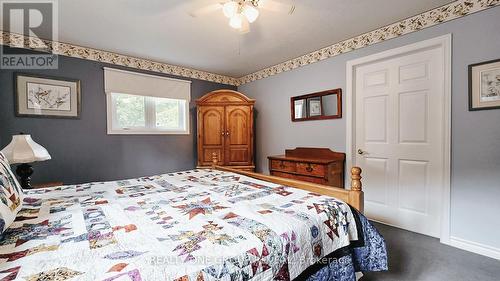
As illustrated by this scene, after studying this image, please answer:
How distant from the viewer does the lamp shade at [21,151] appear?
6.38ft

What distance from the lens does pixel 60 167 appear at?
270cm

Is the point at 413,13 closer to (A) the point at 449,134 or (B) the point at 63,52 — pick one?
(A) the point at 449,134

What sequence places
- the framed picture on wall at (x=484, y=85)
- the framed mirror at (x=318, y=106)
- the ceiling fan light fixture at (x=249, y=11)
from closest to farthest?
the ceiling fan light fixture at (x=249, y=11), the framed picture on wall at (x=484, y=85), the framed mirror at (x=318, y=106)

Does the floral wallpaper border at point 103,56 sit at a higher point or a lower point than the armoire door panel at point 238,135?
higher

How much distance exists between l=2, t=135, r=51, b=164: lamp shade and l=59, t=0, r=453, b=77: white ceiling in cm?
123

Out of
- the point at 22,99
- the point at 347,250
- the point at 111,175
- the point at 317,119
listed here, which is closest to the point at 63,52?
the point at 22,99

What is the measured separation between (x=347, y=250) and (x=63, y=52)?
11.8 ft

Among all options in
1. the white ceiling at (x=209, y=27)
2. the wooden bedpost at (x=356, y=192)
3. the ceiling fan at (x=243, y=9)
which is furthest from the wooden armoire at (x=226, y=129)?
the wooden bedpost at (x=356, y=192)

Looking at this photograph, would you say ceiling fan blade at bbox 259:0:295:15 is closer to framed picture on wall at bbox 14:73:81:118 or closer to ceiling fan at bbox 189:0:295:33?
ceiling fan at bbox 189:0:295:33

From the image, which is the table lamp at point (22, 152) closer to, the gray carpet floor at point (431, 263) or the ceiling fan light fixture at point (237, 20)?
the ceiling fan light fixture at point (237, 20)

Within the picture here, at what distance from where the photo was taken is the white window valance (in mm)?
3021

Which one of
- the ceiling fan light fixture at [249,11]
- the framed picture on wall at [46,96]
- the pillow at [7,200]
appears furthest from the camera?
the framed picture on wall at [46,96]

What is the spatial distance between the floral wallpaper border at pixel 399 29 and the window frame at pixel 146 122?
1873mm

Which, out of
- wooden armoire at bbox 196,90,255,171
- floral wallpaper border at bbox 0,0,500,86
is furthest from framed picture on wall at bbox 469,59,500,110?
wooden armoire at bbox 196,90,255,171
